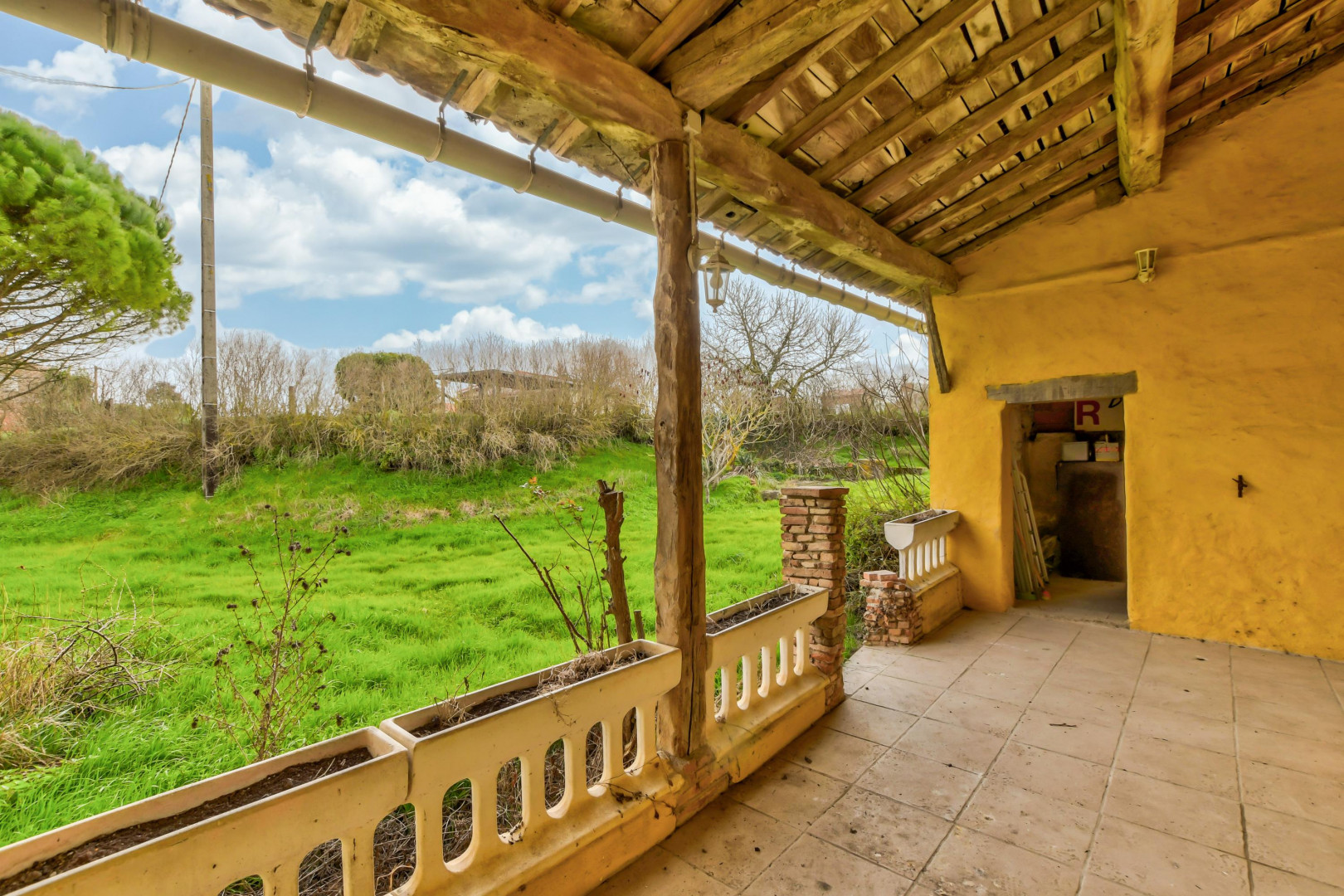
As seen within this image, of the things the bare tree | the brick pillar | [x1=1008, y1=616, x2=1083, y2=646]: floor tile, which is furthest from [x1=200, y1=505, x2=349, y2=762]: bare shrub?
the bare tree

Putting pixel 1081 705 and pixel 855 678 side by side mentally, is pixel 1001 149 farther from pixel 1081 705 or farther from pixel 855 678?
pixel 855 678

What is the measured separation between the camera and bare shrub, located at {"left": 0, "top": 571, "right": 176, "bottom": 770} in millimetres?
2555

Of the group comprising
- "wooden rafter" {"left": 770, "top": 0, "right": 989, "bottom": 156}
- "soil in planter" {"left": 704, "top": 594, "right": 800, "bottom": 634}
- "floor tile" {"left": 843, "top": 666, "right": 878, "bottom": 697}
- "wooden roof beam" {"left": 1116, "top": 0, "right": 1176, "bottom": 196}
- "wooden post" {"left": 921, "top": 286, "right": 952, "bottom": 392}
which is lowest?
"floor tile" {"left": 843, "top": 666, "right": 878, "bottom": 697}

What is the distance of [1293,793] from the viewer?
8.26 ft

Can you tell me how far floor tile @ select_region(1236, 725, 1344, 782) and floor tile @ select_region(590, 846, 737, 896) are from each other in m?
2.86

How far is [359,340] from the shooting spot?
862 centimetres

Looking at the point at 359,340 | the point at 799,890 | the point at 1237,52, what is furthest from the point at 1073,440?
the point at 359,340

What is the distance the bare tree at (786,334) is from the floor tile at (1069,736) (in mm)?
10282

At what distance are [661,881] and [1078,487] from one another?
22.2 feet

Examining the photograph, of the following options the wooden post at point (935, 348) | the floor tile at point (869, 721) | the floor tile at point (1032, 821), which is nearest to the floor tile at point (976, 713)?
the floor tile at point (869, 721)

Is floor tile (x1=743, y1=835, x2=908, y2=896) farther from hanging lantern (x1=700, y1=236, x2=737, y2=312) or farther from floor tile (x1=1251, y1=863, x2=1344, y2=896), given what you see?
hanging lantern (x1=700, y1=236, x2=737, y2=312)

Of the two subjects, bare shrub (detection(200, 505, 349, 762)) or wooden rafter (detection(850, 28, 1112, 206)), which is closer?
bare shrub (detection(200, 505, 349, 762))

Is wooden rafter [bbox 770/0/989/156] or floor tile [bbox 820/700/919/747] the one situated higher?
wooden rafter [bbox 770/0/989/156]

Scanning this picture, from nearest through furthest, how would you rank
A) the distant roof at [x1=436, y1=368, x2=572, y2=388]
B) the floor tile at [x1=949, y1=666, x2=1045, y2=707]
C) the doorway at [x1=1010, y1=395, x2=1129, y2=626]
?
the floor tile at [x1=949, y1=666, x2=1045, y2=707]
the doorway at [x1=1010, y1=395, x2=1129, y2=626]
the distant roof at [x1=436, y1=368, x2=572, y2=388]
